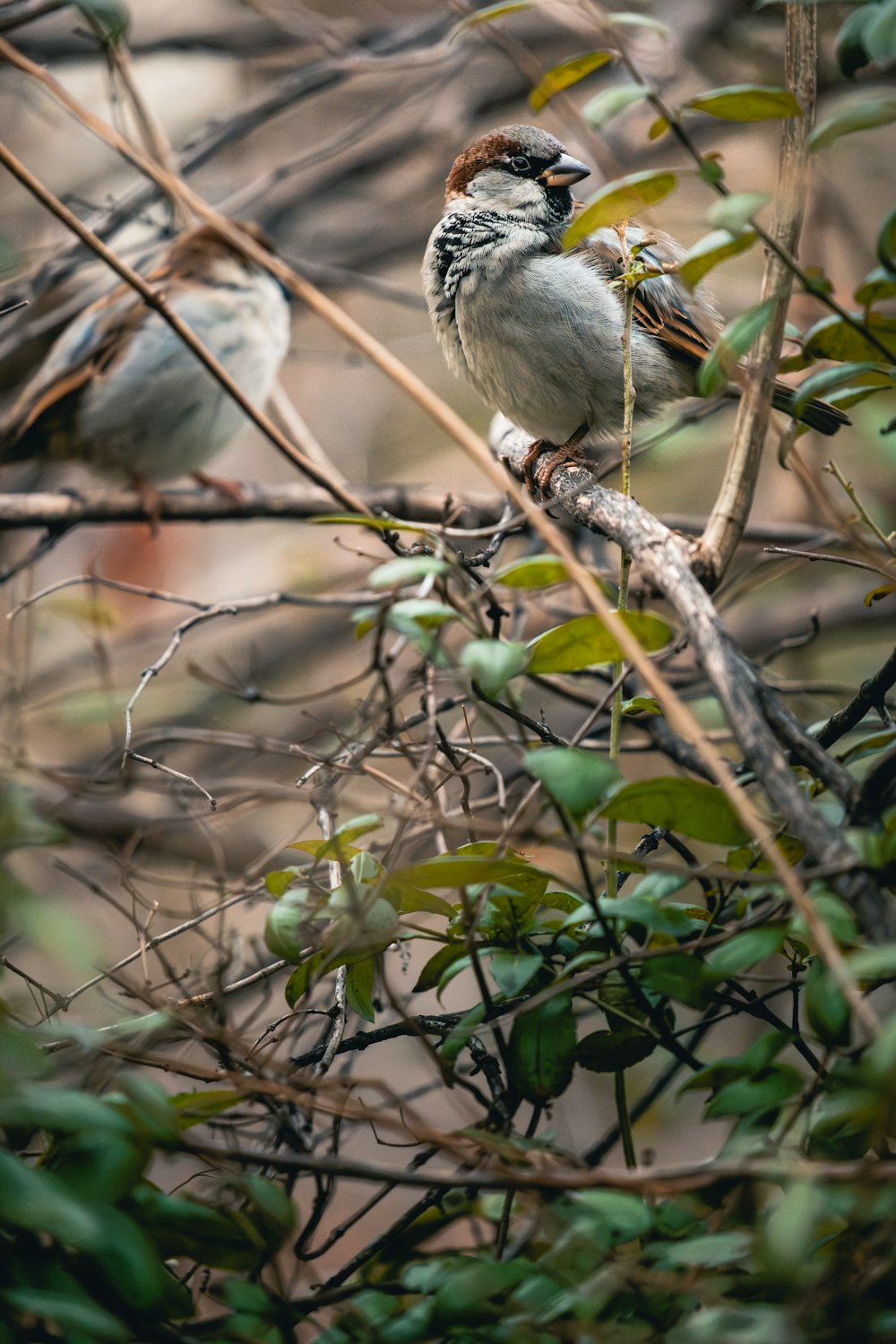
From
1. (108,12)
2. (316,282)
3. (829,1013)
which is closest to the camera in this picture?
(829,1013)

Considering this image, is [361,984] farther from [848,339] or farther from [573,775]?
[848,339]

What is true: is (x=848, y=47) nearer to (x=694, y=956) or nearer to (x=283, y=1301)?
(x=694, y=956)

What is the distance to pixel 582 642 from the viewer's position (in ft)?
3.59

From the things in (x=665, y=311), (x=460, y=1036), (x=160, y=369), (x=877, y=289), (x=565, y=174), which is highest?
(x=160, y=369)

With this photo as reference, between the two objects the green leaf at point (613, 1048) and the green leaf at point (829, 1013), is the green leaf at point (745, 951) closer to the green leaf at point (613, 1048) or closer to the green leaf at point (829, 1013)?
the green leaf at point (829, 1013)

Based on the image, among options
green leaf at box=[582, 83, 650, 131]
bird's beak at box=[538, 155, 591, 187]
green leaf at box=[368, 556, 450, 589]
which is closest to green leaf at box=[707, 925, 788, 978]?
green leaf at box=[368, 556, 450, 589]

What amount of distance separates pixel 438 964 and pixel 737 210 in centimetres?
78

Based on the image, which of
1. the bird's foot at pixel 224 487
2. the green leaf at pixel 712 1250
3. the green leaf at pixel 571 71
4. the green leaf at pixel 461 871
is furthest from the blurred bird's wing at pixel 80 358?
the green leaf at pixel 712 1250

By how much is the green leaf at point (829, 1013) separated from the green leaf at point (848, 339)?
67 centimetres

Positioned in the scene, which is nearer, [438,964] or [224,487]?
[438,964]

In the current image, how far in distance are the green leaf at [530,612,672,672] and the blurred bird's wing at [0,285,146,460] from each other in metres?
3.57

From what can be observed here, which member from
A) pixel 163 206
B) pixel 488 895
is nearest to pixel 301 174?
pixel 163 206

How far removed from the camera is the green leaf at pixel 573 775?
94cm

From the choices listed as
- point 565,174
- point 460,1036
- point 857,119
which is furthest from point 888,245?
point 565,174
